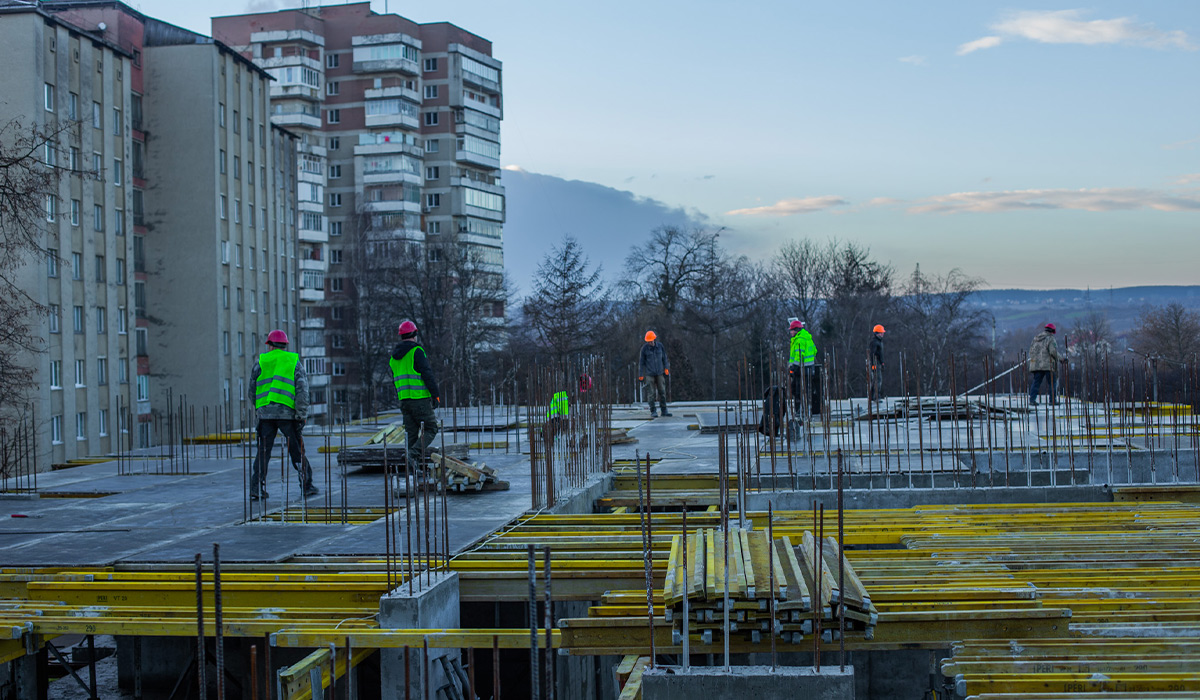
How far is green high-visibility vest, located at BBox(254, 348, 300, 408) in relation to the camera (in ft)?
35.5

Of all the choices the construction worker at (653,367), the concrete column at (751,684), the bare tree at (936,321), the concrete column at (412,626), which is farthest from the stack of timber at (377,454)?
the bare tree at (936,321)

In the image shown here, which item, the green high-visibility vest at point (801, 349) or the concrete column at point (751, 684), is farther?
the green high-visibility vest at point (801, 349)

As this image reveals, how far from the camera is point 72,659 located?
1166cm

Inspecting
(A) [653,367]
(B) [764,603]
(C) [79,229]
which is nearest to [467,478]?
(B) [764,603]

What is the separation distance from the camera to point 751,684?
4.75 metres

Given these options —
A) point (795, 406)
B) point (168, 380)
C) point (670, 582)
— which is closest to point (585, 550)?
point (670, 582)

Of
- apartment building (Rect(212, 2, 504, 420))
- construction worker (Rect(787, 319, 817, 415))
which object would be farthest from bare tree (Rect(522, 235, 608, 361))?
construction worker (Rect(787, 319, 817, 415))

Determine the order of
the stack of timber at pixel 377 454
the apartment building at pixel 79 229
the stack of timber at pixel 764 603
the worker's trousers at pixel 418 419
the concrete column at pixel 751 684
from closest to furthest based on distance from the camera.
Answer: the concrete column at pixel 751 684, the stack of timber at pixel 764 603, the worker's trousers at pixel 418 419, the stack of timber at pixel 377 454, the apartment building at pixel 79 229

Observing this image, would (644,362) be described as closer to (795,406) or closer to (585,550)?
(795,406)

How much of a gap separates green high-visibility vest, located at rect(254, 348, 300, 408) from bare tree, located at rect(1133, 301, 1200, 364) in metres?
53.5

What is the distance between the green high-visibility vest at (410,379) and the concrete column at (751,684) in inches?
254

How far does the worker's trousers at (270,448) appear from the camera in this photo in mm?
10234

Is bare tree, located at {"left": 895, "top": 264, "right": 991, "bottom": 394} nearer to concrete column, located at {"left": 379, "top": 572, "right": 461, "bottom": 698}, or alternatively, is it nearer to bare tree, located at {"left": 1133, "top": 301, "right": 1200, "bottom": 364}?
bare tree, located at {"left": 1133, "top": 301, "right": 1200, "bottom": 364}

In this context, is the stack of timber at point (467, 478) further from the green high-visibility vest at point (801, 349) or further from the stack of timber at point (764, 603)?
the stack of timber at point (764, 603)
